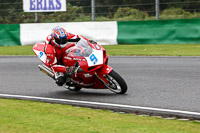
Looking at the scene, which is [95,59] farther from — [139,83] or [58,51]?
[139,83]

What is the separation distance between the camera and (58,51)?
812cm

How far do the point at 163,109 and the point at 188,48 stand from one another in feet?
32.0

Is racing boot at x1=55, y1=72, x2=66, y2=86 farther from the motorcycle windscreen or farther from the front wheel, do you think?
the front wheel

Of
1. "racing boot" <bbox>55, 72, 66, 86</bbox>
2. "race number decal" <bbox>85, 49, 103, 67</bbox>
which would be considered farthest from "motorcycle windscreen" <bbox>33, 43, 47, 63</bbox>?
"race number decal" <bbox>85, 49, 103, 67</bbox>

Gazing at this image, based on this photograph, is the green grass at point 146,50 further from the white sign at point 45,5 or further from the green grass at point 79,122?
the green grass at point 79,122

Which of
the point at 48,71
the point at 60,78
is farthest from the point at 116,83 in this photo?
the point at 48,71

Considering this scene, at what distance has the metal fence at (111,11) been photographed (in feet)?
60.2

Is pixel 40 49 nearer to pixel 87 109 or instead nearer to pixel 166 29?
pixel 87 109

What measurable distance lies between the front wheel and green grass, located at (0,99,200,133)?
1.15 metres

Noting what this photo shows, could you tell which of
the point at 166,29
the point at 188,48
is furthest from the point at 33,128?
the point at 166,29

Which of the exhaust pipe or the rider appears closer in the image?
the rider

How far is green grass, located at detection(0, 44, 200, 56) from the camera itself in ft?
48.4

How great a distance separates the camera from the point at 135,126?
5.61 meters

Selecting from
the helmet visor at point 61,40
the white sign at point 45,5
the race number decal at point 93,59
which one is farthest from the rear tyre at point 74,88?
the white sign at point 45,5
